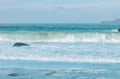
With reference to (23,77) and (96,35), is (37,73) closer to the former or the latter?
(23,77)

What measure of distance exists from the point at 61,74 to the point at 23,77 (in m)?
1.46

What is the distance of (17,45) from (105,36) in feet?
51.2

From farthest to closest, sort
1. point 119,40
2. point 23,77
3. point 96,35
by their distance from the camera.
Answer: point 96,35 < point 119,40 < point 23,77

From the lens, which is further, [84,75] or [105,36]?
[105,36]

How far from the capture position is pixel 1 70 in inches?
578

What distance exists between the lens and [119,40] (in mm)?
42344

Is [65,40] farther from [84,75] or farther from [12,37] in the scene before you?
[84,75]

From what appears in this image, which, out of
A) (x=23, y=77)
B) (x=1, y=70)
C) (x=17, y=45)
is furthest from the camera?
(x=17, y=45)

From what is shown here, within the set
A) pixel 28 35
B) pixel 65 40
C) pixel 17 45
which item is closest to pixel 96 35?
pixel 65 40

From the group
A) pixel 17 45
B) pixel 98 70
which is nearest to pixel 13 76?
pixel 98 70

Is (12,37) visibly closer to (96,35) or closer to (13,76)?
(96,35)

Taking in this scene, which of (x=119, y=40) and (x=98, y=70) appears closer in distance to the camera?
(x=98, y=70)


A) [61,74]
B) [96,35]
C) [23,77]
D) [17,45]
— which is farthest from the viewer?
[96,35]

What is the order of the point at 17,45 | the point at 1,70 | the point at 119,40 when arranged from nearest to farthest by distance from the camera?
the point at 1,70 < the point at 17,45 < the point at 119,40
